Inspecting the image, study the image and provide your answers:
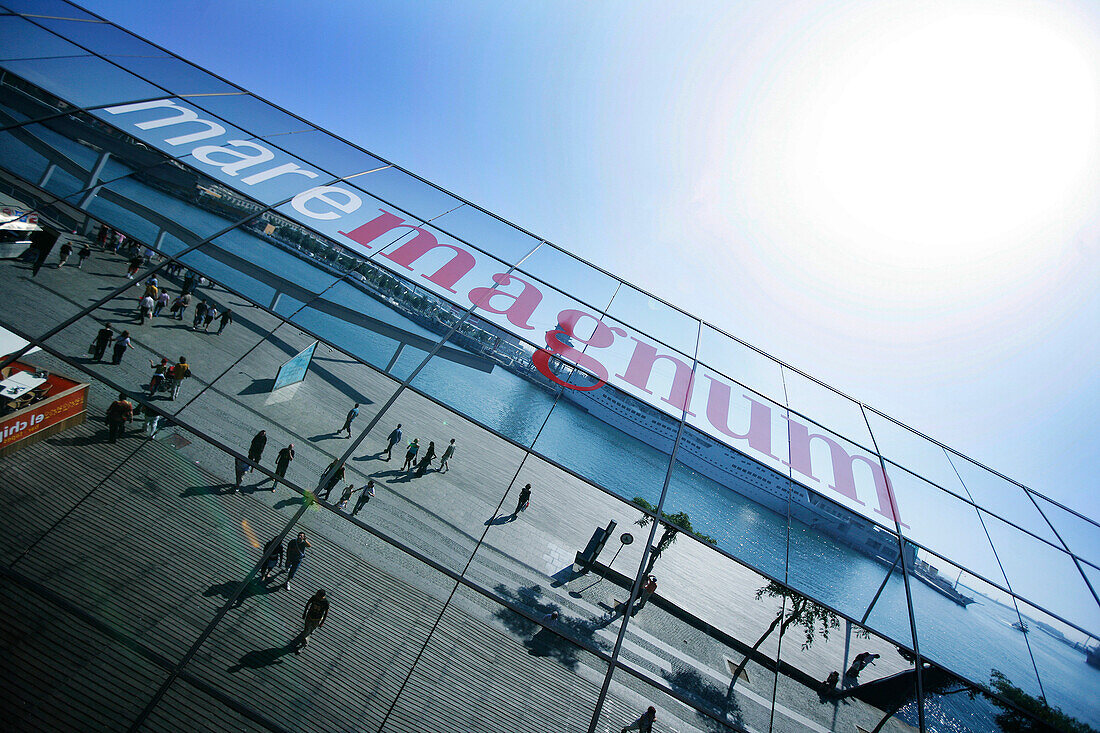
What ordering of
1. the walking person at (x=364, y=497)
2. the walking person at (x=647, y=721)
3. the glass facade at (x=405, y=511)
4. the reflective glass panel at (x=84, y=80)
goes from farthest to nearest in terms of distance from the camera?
the reflective glass panel at (x=84, y=80), the walking person at (x=647, y=721), the walking person at (x=364, y=497), the glass facade at (x=405, y=511)

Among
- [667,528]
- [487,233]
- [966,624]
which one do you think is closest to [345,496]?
[667,528]

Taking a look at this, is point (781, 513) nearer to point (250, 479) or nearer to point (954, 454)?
point (954, 454)

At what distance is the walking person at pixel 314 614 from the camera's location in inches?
280

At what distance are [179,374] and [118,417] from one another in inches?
162

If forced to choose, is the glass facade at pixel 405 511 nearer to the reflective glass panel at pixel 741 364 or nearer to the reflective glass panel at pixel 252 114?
the reflective glass panel at pixel 741 364

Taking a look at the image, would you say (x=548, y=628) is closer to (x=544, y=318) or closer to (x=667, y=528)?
(x=667, y=528)

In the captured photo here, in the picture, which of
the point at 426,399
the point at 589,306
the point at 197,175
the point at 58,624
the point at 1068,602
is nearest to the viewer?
the point at 58,624

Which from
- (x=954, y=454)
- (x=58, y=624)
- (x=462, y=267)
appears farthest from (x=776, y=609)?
(x=58, y=624)

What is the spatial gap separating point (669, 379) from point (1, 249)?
44.4ft

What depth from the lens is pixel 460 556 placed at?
267 inches

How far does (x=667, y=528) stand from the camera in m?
7.52

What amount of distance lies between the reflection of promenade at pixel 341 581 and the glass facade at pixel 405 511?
0.05 meters

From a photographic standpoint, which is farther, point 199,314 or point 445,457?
point 199,314

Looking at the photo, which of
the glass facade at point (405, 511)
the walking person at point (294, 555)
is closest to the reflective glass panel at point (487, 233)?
the glass facade at point (405, 511)
